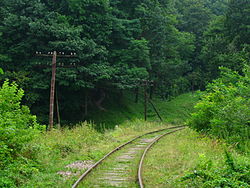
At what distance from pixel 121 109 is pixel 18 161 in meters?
31.0

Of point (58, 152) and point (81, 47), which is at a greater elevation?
point (81, 47)

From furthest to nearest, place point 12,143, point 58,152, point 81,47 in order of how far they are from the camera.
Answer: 1. point 81,47
2. point 58,152
3. point 12,143

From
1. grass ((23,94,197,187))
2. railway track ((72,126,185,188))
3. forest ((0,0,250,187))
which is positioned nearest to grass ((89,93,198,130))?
forest ((0,0,250,187))

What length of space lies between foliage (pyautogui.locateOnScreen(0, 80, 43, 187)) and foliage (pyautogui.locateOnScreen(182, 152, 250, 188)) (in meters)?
4.77

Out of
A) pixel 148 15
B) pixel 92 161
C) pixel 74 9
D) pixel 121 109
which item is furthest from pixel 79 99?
pixel 92 161

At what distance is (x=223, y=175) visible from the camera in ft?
26.0

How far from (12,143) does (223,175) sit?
640 centimetres

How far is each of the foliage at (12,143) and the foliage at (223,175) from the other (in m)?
4.77

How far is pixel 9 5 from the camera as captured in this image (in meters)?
33.5

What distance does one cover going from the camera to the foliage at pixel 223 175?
7.38 m

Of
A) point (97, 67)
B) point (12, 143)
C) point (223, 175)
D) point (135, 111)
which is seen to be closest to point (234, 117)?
point (223, 175)

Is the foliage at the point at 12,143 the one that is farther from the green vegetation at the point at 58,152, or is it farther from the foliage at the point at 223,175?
the foliage at the point at 223,175

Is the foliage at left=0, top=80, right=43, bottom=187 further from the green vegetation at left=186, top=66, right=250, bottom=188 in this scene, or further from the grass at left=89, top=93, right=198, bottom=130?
the grass at left=89, top=93, right=198, bottom=130

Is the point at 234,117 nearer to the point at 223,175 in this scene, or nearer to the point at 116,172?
the point at 223,175
